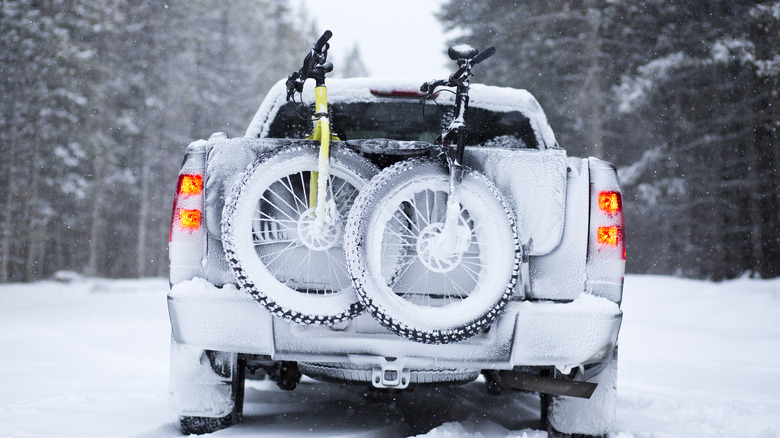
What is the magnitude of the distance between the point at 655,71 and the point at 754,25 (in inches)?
88.8

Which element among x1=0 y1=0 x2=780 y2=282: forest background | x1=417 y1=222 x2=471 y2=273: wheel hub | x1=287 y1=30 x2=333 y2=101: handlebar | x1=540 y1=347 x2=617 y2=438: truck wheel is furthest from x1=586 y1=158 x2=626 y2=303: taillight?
x1=0 y1=0 x2=780 y2=282: forest background

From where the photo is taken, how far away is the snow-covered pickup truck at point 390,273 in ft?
8.73

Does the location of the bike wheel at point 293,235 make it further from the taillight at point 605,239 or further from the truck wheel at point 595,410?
the truck wheel at point 595,410

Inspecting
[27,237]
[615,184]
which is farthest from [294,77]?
[27,237]

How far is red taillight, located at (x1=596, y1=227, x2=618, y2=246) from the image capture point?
3016 mm

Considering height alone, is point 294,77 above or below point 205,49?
below

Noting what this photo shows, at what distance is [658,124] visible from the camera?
20.1 meters

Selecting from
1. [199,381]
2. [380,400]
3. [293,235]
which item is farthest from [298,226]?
[380,400]

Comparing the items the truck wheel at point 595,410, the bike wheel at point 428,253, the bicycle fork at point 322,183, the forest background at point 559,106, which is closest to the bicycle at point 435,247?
the bike wheel at point 428,253

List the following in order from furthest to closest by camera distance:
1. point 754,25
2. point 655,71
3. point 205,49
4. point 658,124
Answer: point 205,49, point 658,124, point 655,71, point 754,25

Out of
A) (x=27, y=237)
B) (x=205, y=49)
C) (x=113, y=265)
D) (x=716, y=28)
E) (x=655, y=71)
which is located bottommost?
(x=113, y=265)

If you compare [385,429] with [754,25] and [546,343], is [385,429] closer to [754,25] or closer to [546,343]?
[546,343]

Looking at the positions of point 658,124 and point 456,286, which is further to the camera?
point 658,124

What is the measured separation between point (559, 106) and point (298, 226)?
19.6 meters
